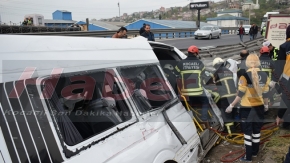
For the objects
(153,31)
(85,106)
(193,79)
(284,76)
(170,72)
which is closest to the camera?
(85,106)

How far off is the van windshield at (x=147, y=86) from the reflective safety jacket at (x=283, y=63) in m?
2.25

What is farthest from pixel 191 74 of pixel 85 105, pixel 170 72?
pixel 85 105

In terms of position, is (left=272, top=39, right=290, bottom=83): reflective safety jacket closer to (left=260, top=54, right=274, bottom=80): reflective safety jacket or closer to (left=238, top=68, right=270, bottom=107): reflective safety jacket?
(left=260, top=54, right=274, bottom=80): reflective safety jacket

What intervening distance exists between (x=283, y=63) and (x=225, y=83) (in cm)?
100

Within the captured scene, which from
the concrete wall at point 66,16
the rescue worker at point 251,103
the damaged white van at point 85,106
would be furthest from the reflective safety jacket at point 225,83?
the concrete wall at point 66,16

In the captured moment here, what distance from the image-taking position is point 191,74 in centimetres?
439

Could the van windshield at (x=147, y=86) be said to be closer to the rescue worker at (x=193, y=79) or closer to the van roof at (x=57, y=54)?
the van roof at (x=57, y=54)

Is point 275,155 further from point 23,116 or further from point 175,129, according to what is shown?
point 23,116

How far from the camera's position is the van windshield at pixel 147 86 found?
8.36 feet

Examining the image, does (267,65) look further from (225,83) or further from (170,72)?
(170,72)

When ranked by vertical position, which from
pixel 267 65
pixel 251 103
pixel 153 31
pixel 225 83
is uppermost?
pixel 153 31

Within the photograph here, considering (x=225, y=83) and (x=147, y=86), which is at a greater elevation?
(x=147, y=86)

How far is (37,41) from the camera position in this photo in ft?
5.81

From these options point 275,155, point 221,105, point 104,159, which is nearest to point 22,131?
point 104,159
